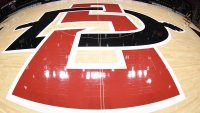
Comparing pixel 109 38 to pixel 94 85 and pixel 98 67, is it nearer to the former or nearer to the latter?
pixel 98 67

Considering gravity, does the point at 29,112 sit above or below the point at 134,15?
below

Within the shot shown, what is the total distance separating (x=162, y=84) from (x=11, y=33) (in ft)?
4.57

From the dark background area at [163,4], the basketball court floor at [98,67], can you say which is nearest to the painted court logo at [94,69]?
the basketball court floor at [98,67]

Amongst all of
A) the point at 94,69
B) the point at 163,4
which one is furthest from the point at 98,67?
the point at 163,4

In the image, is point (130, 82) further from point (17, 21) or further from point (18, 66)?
point (17, 21)

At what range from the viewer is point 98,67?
1.62 m

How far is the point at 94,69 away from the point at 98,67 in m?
0.03

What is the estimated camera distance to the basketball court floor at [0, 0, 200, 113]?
1.46 meters

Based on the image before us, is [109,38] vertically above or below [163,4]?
above

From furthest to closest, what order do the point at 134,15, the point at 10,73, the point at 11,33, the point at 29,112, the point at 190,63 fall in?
the point at 134,15
the point at 11,33
the point at 190,63
the point at 10,73
the point at 29,112

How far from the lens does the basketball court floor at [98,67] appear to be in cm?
146

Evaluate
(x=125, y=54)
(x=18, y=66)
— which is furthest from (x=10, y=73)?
(x=125, y=54)

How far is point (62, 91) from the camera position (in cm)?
151

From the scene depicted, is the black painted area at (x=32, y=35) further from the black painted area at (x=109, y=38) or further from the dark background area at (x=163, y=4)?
the dark background area at (x=163, y=4)
